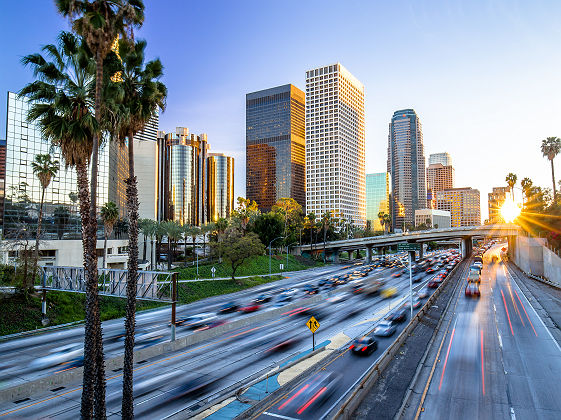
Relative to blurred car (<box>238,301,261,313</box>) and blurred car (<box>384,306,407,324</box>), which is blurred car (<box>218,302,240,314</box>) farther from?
blurred car (<box>384,306,407,324</box>)

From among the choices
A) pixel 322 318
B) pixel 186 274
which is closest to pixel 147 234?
pixel 186 274

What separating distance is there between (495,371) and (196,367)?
61.3ft

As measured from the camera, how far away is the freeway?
17672 millimetres

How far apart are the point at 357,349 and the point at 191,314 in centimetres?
2176

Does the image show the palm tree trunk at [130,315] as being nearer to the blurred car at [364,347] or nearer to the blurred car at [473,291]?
the blurred car at [364,347]

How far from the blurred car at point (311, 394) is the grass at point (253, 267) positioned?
4337 centimetres

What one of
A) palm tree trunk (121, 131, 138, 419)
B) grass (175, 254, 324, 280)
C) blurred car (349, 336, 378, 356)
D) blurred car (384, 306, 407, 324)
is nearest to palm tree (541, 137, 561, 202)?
grass (175, 254, 324, 280)

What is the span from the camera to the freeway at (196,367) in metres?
17.7

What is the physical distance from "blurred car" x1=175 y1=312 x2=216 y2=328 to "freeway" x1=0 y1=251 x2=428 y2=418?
1.59 m

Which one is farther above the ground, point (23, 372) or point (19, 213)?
point (19, 213)

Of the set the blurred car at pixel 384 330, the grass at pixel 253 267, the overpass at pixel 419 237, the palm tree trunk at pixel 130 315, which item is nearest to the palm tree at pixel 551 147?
the overpass at pixel 419 237

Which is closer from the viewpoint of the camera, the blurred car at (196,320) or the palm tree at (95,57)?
the palm tree at (95,57)

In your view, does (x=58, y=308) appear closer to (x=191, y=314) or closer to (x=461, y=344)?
(x=191, y=314)

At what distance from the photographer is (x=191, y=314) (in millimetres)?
39688
